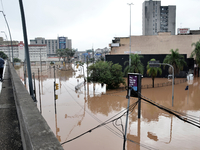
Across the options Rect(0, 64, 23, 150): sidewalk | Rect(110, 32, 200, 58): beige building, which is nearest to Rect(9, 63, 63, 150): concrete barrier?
Rect(0, 64, 23, 150): sidewalk

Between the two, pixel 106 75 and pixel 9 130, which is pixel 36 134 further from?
pixel 106 75

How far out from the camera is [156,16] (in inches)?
3401

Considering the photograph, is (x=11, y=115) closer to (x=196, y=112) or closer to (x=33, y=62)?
(x=196, y=112)

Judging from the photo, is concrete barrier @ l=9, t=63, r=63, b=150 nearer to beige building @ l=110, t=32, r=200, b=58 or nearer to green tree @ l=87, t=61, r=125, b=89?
green tree @ l=87, t=61, r=125, b=89

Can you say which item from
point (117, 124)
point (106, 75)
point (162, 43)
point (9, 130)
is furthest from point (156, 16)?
point (9, 130)

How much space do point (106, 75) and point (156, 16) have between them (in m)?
64.8

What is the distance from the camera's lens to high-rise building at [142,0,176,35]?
85.4 metres

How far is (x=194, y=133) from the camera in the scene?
48.9 ft

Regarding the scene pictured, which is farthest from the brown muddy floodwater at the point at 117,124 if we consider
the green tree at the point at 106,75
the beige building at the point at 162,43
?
the beige building at the point at 162,43

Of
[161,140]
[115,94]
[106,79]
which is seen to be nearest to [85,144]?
[161,140]

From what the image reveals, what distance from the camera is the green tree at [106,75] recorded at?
33312mm

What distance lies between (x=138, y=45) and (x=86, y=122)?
3985cm

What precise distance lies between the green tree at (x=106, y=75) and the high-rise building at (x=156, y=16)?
193 feet

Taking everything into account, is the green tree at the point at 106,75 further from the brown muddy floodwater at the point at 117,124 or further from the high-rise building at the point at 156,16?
the high-rise building at the point at 156,16
